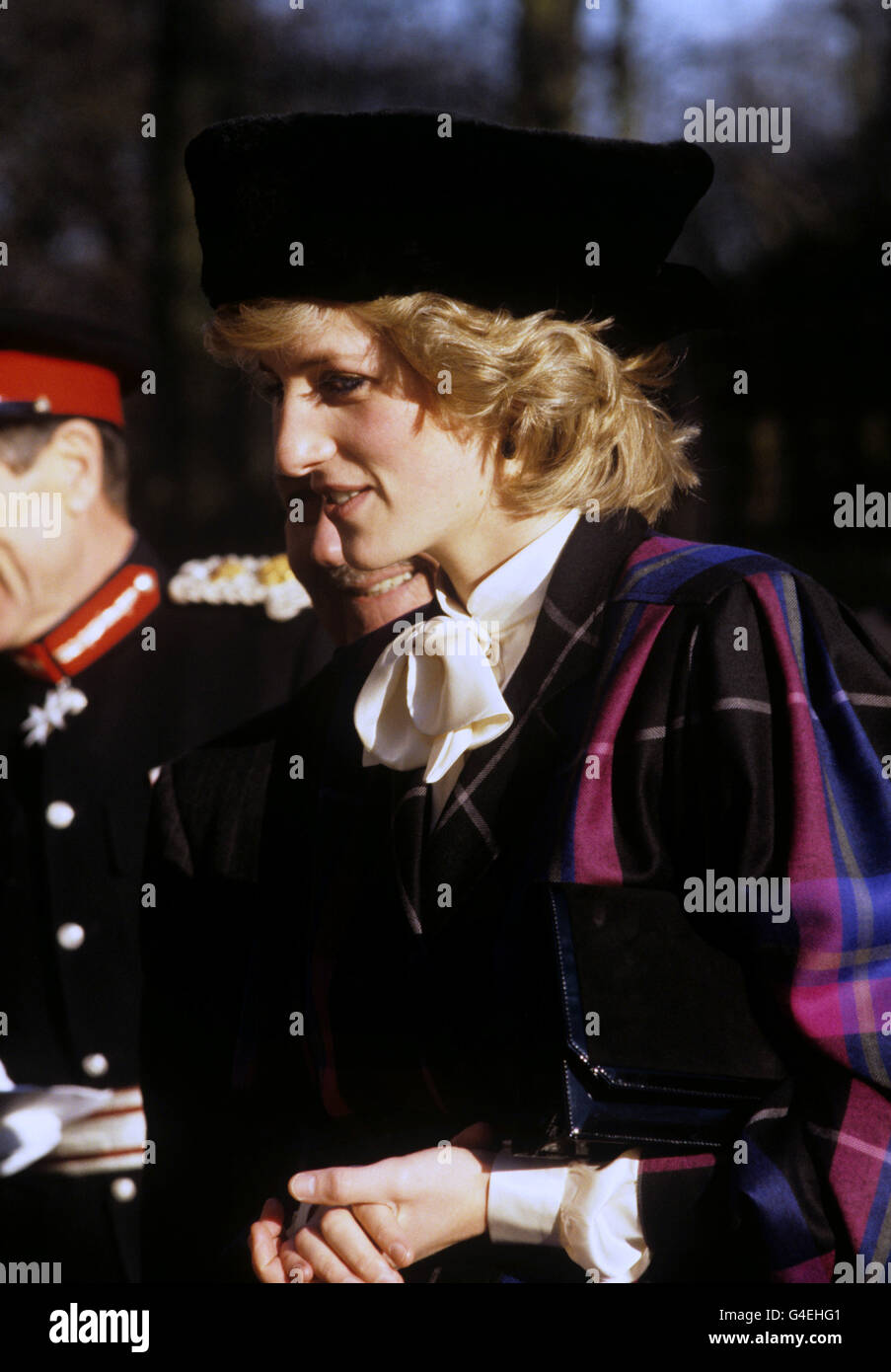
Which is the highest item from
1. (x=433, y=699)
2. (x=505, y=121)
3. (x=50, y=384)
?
(x=505, y=121)

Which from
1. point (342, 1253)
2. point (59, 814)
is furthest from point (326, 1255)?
point (59, 814)

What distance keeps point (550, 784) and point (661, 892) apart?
16 cm

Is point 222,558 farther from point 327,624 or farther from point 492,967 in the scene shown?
point 492,967

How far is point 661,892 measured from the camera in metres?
1.25

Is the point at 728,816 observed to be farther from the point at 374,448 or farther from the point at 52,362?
the point at 52,362

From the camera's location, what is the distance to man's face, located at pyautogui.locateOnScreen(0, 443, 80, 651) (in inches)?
86.3

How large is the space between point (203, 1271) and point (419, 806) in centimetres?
71

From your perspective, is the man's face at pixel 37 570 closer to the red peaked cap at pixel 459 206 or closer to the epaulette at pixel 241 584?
the epaulette at pixel 241 584

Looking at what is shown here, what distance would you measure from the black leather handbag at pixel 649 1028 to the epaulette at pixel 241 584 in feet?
3.78

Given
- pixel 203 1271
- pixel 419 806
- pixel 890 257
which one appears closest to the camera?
pixel 419 806

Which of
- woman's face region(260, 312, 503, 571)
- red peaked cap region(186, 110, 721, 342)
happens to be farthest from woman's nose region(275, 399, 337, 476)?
red peaked cap region(186, 110, 721, 342)

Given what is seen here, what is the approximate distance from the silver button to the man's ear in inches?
19.8
